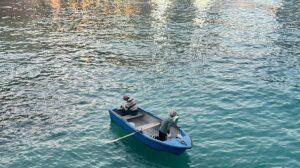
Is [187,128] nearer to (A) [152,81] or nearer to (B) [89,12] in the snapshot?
(A) [152,81]

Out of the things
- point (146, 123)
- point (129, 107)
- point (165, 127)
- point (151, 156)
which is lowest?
point (151, 156)

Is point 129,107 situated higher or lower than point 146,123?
higher

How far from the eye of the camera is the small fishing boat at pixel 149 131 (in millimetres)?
26628

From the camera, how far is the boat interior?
96.6 ft

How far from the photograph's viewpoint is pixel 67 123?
32.5 meters

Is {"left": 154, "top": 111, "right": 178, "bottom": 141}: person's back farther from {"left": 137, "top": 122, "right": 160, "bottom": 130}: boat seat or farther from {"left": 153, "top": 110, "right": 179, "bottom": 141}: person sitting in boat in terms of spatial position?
{"left": 137, "top": 122, "right": 160, "bottom": 130}: boat seat

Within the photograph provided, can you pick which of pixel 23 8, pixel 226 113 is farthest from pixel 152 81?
pixel 23 8

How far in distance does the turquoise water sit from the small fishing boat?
806mm

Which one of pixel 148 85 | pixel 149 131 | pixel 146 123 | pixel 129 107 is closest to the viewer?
pixel 149 131

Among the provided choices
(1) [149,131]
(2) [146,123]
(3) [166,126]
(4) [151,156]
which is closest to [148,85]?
(2) [146,123]

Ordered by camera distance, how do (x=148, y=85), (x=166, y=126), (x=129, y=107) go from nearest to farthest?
1. (x=166, y=126)
2. (x=129, y=107)
3. (x=148, y=85)

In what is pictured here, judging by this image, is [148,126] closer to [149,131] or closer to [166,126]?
[149,131]

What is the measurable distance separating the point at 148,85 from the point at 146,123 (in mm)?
9392

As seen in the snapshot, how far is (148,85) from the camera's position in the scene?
40.9 meters
